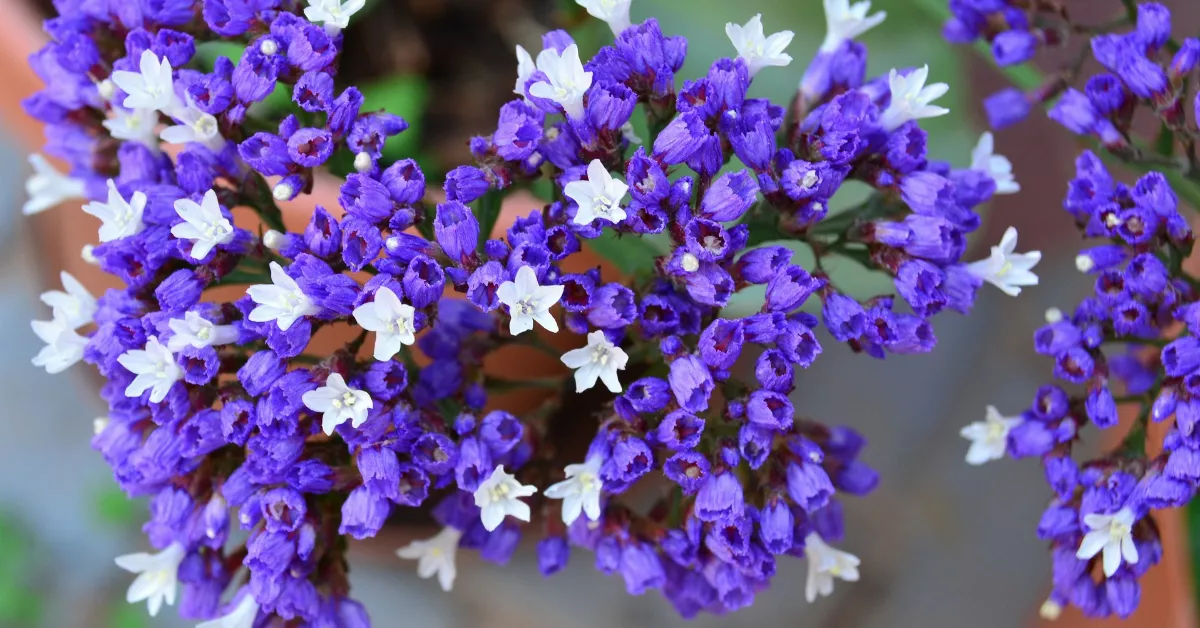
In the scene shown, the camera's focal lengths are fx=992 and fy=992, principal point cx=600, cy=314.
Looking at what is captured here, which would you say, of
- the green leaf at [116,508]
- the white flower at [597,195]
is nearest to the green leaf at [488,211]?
the white flower at [597,195]

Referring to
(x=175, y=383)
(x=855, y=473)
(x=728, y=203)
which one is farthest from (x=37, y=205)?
(x=855, y=473)

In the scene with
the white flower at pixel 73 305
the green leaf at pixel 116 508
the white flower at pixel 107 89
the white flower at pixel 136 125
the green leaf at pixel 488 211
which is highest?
the white flower at pixel 107 89

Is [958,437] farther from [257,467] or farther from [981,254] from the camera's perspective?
[257,467]

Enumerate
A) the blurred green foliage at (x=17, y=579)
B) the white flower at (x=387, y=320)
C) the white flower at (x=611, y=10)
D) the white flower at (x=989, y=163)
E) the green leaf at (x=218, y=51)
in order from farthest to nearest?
1. the blurred green foliage at (x=17, y=579)
2. the green leaf at (x=218, y=51)
3. the white flower at (x=989, y=163)
4. the white flower at (x=611, y=10)
5. the white flower at (x=387, y=320)

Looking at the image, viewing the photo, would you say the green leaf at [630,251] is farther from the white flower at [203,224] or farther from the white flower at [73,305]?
the white flower at [73,305]

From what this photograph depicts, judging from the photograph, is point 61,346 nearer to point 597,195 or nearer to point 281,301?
point 281,301

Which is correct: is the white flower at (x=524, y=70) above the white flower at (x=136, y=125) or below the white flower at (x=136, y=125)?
below
